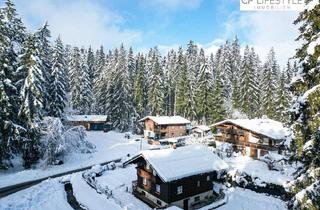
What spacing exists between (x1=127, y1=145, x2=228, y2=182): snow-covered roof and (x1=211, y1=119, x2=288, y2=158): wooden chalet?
1603cm

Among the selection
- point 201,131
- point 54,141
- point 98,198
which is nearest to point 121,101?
point 201,131

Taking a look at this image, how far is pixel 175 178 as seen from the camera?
102 ft

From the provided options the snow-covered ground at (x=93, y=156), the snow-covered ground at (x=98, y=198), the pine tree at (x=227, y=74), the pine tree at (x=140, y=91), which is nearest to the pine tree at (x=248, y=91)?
the pine tree at (x=227, y=74)

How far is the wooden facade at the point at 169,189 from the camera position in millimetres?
31844

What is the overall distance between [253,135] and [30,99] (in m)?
35.8

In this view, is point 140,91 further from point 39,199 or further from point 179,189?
point 39,199

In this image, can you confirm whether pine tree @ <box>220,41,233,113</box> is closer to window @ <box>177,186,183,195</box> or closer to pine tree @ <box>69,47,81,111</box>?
pine tree @ <box>69,47,81,111</box>

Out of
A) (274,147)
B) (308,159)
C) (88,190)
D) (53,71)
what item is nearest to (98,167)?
(88,190)

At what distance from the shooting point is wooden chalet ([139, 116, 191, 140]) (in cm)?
6919

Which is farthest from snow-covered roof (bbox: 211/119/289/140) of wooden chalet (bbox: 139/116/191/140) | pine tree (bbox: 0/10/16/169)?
pine tree (bbox: 0/10/16/169)

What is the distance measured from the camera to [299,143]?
1420cm

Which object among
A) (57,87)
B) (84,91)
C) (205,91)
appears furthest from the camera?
(84,91)

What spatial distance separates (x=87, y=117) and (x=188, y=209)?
176 ft

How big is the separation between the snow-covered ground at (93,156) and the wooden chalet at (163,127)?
3355mm
